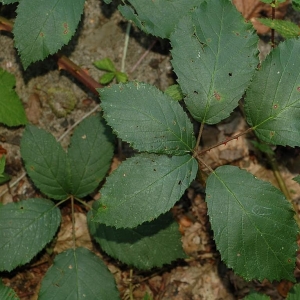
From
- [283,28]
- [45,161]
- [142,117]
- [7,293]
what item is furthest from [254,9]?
[7,293]

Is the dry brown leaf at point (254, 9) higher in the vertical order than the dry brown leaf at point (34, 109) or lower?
lower

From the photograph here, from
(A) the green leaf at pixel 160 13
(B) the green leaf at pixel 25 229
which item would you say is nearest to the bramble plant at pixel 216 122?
(A) the green leaf at pixel 160 13

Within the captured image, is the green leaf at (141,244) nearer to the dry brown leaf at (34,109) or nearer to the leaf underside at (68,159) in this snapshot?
the leaf underside at (68,159)

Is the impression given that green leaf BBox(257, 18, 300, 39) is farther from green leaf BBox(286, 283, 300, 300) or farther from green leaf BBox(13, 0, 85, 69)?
green leaf BBox(286, 283, 300, 300)

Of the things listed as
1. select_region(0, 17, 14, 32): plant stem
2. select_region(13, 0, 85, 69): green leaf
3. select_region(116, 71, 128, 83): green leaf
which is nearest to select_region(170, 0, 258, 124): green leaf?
select_region(13, 0, 85, 69): green leaf

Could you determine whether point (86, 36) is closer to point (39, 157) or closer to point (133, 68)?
point (133, 68)
